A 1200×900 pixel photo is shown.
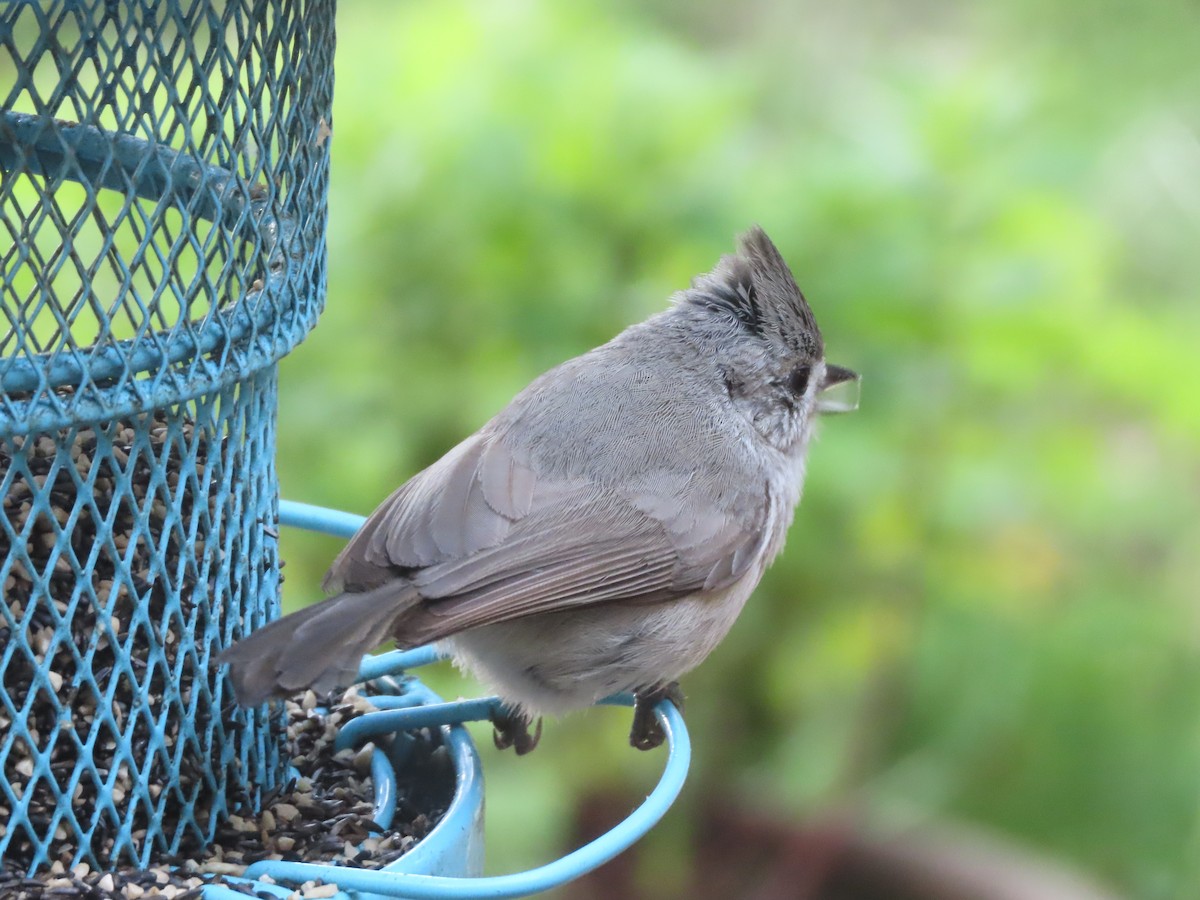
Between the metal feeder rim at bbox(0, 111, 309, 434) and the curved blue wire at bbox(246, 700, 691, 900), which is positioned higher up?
the metal feeder rim at bbox(0, 111, 309, 434)

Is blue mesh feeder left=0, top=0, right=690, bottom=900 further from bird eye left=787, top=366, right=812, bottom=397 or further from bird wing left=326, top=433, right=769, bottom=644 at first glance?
bird eye left=787, top=366, right=812, bottom=397

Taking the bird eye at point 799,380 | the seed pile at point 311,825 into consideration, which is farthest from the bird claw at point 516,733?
the bird eye at point 799,380

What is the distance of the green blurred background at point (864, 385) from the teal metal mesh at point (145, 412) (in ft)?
4.74

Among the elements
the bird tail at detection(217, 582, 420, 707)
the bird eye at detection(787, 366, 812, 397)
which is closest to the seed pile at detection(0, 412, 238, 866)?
the bird tail at detection(217, 582, 420, 707)

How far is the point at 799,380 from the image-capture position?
3230mm

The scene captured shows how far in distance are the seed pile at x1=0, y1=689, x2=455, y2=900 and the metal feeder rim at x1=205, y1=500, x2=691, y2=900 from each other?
0.05 metres

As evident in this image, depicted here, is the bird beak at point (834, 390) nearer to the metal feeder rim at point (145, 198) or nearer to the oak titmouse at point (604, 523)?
the oak titmouse at point (604, 523)

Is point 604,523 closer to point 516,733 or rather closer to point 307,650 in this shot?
point 516,733

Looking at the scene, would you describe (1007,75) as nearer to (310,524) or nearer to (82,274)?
(310,524)

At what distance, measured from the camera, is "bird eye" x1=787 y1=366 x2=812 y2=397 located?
10.5ft

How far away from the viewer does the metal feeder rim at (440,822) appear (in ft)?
6.15

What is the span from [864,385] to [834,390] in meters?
0.74

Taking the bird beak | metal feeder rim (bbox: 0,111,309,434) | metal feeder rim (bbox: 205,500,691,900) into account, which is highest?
metal feeder rim (bbox: 0,111,309,434)

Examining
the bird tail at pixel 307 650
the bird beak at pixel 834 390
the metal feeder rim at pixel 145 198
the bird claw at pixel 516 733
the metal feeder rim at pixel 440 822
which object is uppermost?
the metal feeder rim at pixel 145 198
